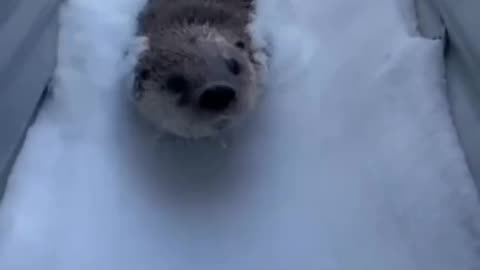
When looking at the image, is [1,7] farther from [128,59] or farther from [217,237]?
[217,237]

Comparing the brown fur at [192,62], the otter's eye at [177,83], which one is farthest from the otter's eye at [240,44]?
the otter's eye at [177,83]

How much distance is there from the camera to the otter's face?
110 cm

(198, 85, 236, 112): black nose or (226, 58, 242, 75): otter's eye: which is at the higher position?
(226, 58, 242, 75): otter's eye

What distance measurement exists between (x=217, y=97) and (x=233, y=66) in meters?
0.07

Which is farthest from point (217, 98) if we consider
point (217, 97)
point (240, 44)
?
point (240, 44)

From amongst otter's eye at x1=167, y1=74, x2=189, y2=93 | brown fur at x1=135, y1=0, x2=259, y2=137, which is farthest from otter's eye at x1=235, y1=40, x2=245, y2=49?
otter's eye at x1=167, y1=74, x2=189, y2=93

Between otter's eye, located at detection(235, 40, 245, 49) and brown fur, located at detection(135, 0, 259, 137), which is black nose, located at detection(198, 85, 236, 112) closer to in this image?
brown fur, located at detection(135, 0, 259, 137)

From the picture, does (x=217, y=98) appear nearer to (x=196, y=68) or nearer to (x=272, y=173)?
(x=196, y=68)

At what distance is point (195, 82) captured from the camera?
43.5 inches

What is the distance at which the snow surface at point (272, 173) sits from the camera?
1.10 metres

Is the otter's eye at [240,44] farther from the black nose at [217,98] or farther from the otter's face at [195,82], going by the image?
the black nose at [217,98]

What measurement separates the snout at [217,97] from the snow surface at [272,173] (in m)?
0.13

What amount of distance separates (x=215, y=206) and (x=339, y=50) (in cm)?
34

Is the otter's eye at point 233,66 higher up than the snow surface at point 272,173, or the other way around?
the otter's eye at point 233,66
